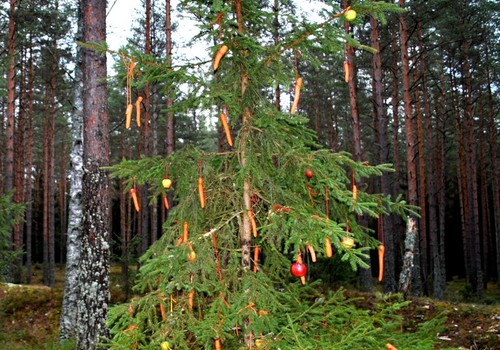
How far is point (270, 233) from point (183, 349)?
106 centimetres

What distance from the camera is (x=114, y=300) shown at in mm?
12102

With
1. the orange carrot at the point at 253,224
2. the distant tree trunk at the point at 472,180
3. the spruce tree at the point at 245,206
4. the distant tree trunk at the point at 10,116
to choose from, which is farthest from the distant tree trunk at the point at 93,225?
the distant tree trunk at the point at 472,180

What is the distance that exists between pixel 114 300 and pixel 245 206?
32.3ft

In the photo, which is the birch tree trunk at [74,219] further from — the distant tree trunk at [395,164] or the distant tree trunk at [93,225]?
the distant tree trunk at [395,164]

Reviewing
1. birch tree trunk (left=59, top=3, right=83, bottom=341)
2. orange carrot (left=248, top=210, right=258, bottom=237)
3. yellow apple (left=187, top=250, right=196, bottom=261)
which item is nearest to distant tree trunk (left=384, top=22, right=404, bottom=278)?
birch tree trunk (left=59, top=3, right=83, bottom=341)

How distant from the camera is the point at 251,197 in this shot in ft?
12.0

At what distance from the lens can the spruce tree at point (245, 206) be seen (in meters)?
3.05

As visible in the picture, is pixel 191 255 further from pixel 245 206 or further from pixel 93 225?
pixel 93 225

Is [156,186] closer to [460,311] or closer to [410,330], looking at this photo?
[410,330]

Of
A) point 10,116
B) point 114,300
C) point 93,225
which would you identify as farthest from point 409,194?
point 10,116

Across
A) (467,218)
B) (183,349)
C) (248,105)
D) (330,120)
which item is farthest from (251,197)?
(330,120)

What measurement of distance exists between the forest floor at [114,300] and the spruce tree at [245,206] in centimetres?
350

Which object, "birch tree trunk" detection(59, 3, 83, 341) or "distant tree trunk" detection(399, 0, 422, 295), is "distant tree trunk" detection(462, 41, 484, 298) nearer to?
"distant tree trunk" detection(399, 0, 422, 295)

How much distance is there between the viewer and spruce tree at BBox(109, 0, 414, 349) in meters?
3.05
